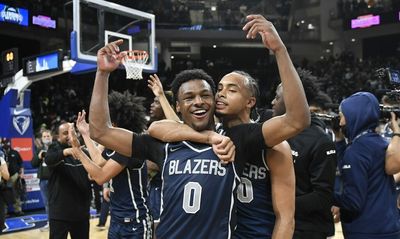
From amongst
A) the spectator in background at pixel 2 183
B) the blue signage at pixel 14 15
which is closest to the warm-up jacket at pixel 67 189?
the spectator in background at pixel 2 183

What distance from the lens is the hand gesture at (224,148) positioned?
2.01 metres

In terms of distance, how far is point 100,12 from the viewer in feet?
26.7

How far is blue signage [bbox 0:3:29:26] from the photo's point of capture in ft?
50.7

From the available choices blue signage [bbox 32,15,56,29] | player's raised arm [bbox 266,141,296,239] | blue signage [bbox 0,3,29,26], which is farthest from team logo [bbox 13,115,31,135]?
blue signage [bbox 32,15,56,29]

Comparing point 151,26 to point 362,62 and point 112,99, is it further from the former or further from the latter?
point 362,62

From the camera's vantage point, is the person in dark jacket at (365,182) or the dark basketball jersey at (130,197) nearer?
the person in dark jacket at (365,182)

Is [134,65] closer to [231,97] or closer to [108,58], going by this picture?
[108,58]

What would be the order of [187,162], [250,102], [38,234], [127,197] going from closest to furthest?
[187,162], [250,102], [127,197], [38,234]

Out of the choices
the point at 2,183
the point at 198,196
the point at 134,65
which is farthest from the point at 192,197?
the point at 2,183

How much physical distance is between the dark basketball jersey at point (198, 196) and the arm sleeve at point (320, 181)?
2.45ft

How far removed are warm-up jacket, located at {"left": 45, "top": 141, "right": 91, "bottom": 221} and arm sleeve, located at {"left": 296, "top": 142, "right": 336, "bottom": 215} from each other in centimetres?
244

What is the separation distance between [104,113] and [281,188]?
3.20 ft

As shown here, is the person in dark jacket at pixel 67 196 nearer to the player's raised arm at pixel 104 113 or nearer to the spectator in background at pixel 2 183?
the spectator in background at pixel 2 183

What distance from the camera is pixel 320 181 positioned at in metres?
2.69
